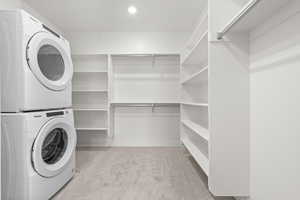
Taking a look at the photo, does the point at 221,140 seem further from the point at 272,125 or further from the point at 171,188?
the point at 171,188

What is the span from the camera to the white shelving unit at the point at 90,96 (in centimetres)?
304

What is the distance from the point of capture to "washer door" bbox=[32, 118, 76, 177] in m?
1.31

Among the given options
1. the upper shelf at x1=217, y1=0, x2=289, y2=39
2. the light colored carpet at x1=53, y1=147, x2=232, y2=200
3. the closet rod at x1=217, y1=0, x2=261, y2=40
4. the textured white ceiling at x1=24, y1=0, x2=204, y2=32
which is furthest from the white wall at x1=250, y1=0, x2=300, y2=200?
the textured white ceiling at x1=24, y1=0, x2=204, y2=32

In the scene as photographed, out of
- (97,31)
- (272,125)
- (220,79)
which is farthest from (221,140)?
(97,31)

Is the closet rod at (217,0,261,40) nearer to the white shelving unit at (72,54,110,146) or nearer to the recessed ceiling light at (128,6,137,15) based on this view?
the recessed ceiling light at (128,6,137,15)

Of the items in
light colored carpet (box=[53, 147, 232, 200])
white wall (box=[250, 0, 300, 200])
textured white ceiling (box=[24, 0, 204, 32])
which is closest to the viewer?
white wall (box=[250, 0, 300, 200])

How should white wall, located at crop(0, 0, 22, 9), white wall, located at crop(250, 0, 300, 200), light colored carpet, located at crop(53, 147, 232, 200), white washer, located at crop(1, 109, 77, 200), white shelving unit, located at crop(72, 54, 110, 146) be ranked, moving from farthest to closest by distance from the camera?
white shelving unit, located at crop(72, 54, 110, 146), white wall, located at crop(0, 0, 22, 9), light colored carpet, located at crop(53, 147, 232, 200), white washer, located at crop(1, 109, 77, 200), white wall, located at crop(250, 0, 300, 200)

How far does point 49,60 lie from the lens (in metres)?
1.63

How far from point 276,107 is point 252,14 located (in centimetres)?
59

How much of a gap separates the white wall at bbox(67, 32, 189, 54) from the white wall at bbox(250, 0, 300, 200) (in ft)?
6.36

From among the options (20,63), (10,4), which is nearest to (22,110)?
(20,63)

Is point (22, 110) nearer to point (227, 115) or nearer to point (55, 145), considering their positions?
point (55, 145)

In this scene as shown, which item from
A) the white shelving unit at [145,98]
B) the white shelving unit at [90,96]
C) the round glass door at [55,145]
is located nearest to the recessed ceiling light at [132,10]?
the white shelving unit at [145,98]

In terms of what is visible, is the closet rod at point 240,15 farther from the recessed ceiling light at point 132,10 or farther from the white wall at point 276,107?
the recessed ceiling light at point 132,10
